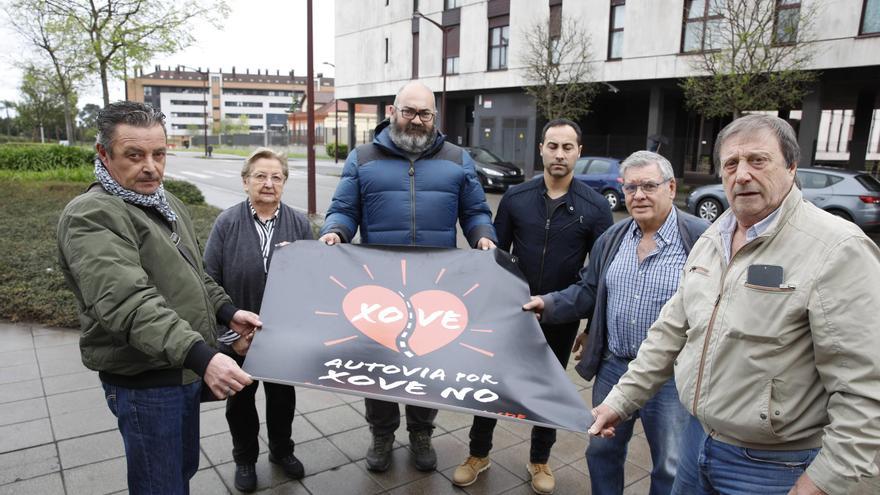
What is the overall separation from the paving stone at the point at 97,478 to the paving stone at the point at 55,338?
105 inches

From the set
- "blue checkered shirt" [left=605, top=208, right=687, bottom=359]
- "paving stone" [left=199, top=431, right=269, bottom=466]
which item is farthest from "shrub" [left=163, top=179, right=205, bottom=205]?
"blue checkered shirt" [left=605, top=208, right=687, bottom=359]

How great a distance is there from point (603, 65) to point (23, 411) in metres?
24.7

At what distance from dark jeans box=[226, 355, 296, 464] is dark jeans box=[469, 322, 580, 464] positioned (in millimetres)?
1111

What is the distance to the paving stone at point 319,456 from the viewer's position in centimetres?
366

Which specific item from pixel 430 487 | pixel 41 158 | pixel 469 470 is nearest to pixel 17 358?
pixel 430 487

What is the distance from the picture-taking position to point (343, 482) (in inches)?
137

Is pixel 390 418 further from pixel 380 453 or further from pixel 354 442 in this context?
pixel 354 442

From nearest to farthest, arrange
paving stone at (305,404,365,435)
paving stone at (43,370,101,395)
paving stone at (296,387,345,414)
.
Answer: paving stone at (305,404,365,435) < paving stone at (296,387,345,414) < paving stone at (43,370,101,395)

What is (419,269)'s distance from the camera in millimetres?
3043

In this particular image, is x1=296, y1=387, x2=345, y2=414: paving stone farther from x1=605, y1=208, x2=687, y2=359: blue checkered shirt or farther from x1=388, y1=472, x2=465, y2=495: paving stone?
x1=605, y1=208, x2=687, y2=359: blue checkered shirt

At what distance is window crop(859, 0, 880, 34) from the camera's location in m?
18.2

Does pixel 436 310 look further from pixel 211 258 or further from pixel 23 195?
pixel 23 195

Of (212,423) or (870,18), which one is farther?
(870,18)

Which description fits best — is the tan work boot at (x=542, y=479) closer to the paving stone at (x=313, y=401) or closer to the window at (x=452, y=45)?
the paving stone at (x=313, y=401)
